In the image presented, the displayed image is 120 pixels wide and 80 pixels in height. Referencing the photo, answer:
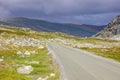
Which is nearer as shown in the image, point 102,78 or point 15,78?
point 102,78

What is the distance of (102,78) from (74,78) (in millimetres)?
2769

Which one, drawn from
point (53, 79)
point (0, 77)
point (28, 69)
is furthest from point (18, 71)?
point (53, 79)

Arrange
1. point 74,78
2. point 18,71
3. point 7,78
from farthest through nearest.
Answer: point 18,71
point 7,78
point 74,78

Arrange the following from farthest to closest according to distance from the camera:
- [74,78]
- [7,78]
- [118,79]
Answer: [7,78] → [74,78] → [118,79]

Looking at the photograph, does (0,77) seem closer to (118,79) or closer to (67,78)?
(67,78)

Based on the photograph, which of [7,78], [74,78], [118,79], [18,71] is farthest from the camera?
[18,71]

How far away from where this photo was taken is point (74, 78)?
29.6m

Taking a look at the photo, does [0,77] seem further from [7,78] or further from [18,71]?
[18,71]

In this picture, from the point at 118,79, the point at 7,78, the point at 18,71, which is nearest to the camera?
the point at 118,79

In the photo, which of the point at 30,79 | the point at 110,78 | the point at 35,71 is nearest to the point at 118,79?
the point at 110,78

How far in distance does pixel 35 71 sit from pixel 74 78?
1179 cm

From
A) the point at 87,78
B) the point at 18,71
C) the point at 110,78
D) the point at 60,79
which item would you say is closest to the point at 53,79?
the point at 60,79

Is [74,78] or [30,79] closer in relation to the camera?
[74,78]

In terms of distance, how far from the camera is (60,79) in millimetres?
29531
